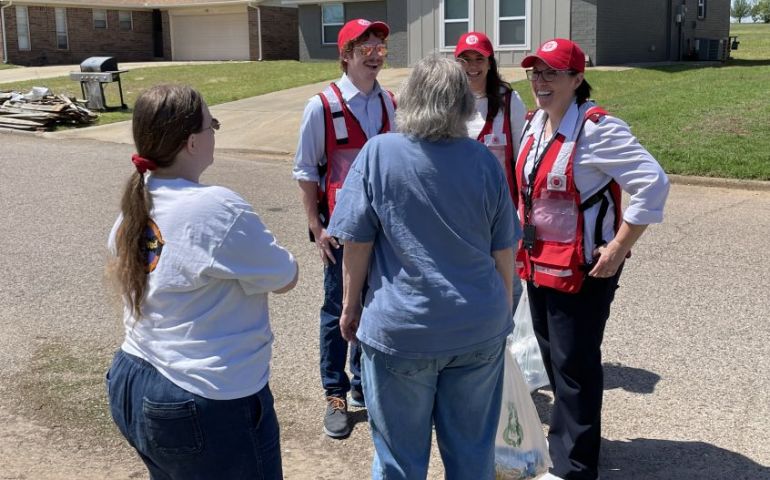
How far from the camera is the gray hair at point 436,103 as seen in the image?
2648 millimetres

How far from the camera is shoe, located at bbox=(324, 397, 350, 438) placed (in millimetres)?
4238

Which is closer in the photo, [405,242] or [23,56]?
[405,242]

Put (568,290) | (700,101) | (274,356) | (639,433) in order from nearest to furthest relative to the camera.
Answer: (568,290), (639,433), (274,356), (700,101)

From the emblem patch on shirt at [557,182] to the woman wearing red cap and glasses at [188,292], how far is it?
141 cm

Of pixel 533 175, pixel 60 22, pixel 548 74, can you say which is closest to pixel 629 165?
pixel 533 175

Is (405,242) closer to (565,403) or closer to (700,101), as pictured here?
(565,403)

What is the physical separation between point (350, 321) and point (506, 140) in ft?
5.65

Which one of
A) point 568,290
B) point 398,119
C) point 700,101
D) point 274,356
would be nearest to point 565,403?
point 568,290

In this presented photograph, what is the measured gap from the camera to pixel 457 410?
9.34 feet

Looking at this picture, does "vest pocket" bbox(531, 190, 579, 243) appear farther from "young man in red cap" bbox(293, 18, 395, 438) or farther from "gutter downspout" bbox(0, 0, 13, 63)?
"gutter downspout" bbox(0, 0, 13, 63)

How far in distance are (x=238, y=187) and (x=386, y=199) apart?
8572 millimetres

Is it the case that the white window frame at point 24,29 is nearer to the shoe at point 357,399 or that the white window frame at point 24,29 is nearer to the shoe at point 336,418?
the shoe at point 357,399

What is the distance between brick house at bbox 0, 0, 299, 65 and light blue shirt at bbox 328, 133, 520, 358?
32.0 m

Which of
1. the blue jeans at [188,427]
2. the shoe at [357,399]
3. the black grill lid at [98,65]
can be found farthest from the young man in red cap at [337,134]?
the black grill lid at [98,65]
